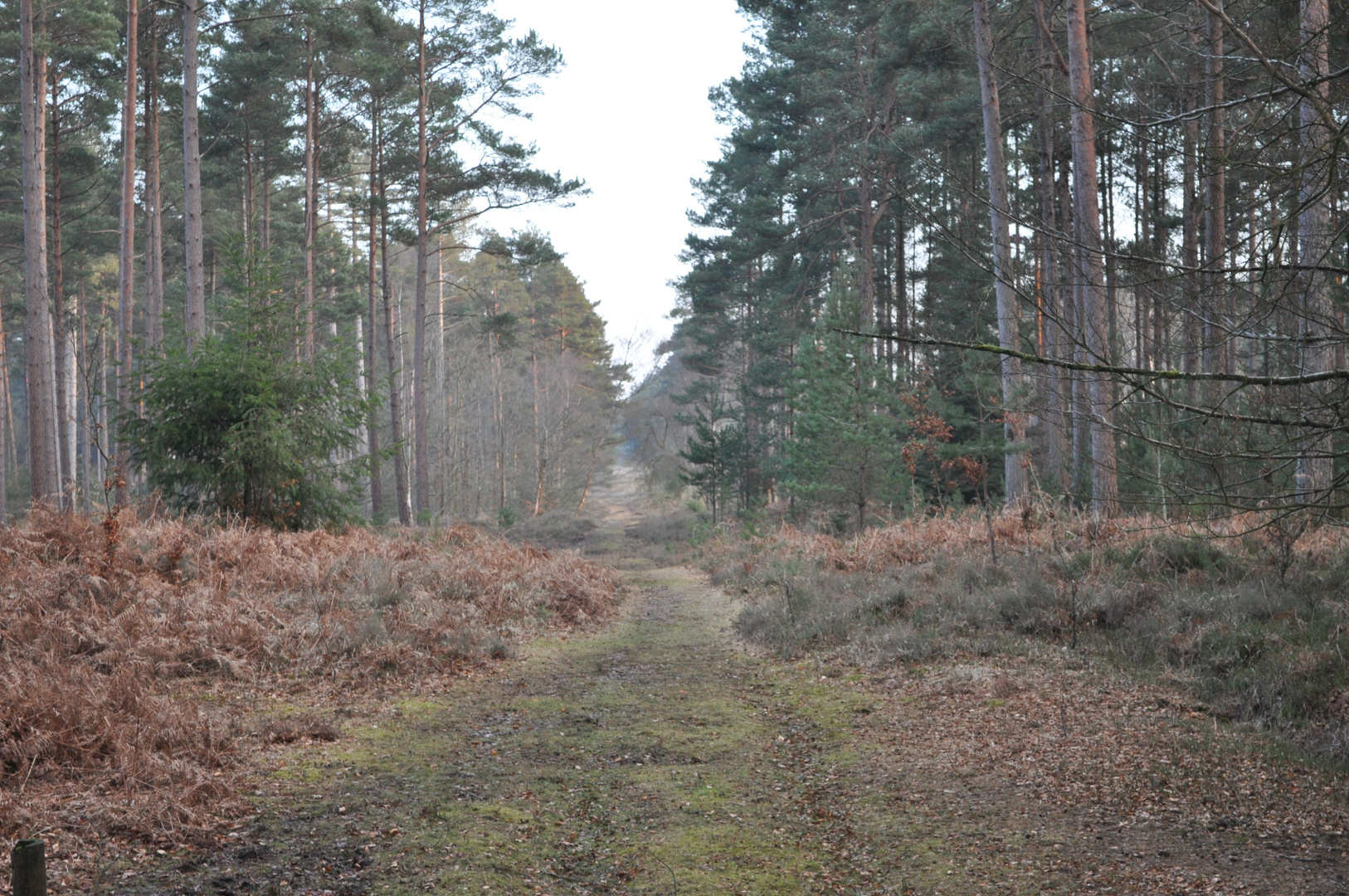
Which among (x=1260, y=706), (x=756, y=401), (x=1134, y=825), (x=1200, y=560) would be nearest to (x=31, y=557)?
(x=1134, y=825)

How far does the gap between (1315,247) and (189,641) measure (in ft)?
27.6

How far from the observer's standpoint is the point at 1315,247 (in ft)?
15.2

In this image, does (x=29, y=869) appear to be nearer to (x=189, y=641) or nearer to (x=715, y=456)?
(x=189, y=641)

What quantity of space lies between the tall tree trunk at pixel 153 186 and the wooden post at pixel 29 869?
19.4 metres

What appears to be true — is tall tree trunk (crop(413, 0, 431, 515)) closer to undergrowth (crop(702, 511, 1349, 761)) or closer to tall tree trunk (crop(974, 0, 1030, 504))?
undergrowth (crop(702, 511, 1349, 761))

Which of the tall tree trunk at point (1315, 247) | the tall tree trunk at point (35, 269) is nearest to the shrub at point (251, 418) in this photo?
the tall tree trunk at point (35, 269)

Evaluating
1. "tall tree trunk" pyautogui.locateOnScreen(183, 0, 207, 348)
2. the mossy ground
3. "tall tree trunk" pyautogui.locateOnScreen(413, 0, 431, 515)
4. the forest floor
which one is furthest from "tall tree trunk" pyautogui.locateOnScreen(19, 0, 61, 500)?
the mossy ground

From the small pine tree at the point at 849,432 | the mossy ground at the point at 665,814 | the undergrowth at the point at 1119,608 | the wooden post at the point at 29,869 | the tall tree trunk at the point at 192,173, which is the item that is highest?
the tall tree trunk at the point at 192,173

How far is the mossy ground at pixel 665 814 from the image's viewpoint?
12.8ft

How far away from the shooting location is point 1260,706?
19.2 ft

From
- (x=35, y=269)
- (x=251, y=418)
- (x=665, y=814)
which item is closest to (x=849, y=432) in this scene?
(x=251, y=418)

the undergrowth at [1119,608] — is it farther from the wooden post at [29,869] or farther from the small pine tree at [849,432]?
the small pine tree at [849,432]

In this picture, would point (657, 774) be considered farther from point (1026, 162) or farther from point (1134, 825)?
point (1026, 162)

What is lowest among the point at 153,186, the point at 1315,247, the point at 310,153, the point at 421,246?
the point at 1315,247
